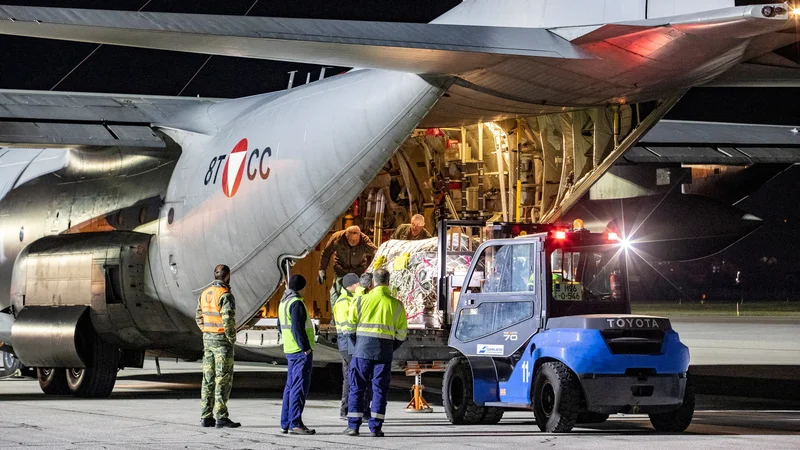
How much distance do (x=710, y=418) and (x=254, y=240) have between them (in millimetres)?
5991

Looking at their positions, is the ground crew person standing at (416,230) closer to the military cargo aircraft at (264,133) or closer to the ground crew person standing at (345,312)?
the military cargo aircraft at (264,133)

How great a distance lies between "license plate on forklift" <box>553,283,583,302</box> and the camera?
40.9ft

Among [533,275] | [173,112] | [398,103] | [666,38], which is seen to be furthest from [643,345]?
[173,112]

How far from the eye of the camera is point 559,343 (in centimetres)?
1175

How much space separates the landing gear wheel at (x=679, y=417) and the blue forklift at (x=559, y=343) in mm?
11

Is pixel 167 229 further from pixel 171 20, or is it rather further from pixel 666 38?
pixel 666 38

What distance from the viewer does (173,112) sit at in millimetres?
17922

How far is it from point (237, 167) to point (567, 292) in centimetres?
511

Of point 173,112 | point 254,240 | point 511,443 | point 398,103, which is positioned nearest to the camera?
point 511,443

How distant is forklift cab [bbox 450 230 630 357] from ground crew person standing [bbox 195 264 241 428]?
2.50m

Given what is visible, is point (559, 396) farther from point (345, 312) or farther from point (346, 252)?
point (346, 252)

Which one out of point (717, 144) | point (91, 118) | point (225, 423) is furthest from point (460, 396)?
point (717, 144)

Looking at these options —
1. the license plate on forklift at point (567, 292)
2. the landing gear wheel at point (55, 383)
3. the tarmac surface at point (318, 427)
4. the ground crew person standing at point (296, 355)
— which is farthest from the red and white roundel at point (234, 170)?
the license plate on forklift at point (567, 292)

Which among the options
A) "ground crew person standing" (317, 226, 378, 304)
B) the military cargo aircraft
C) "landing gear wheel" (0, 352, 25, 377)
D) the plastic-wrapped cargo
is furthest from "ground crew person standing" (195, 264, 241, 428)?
"landing gear wheel" (0, 352, 25, 377)
